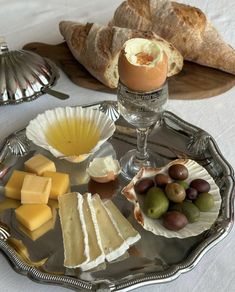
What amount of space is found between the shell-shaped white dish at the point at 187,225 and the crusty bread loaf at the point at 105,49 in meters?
0.29

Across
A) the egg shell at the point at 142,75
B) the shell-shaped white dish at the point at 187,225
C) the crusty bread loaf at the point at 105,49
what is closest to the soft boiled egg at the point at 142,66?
the egg shell at the point at 142,75

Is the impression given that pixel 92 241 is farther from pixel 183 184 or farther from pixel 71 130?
pixel 71 130

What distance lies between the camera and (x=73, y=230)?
648 millimetres

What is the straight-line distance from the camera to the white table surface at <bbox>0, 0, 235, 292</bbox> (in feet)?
2.05

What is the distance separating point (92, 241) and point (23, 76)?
0.43m

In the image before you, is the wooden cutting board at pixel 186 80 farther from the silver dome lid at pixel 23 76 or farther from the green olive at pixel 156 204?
the green olive at pixel 156 204

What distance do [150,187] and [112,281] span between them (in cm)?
15

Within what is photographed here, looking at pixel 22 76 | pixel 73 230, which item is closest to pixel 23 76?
pixel 22 76

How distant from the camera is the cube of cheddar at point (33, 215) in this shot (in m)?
0.66

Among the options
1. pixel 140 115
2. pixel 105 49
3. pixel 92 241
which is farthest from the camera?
pixel 105 49

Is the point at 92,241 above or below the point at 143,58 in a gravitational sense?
below

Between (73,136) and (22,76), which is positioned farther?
(22,76)

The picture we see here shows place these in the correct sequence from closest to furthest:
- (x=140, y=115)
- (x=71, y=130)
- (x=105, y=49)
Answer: (x=140, y=115) → (x=71, y=130) → (x=105, y=49)

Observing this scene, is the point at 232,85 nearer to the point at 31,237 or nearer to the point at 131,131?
the point at 131,131
